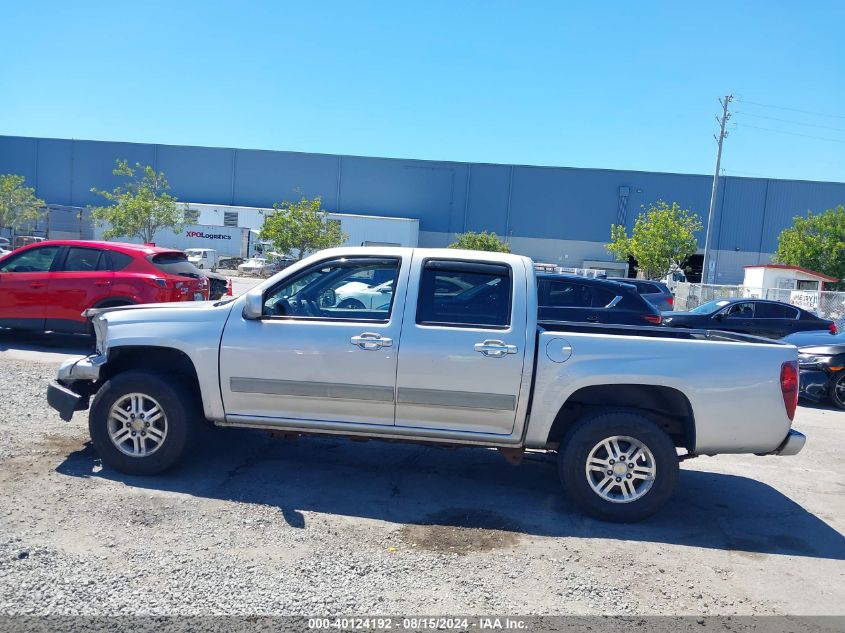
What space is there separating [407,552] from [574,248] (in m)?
55.5

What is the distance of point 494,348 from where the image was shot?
5.06 m

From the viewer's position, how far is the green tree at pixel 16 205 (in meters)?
50.0

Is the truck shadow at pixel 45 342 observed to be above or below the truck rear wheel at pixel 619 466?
below

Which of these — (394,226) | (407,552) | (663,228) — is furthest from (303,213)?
(407,552)

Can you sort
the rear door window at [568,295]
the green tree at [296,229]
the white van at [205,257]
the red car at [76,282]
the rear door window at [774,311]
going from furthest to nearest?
the white van at [205,257], the green tree at [296,229], the rear door window at [774,311], the rear door window at [568,295], the red car at [76,282]

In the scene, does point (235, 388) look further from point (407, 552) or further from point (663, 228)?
point (663, 228)

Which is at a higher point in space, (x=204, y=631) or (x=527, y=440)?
(x=527, y=440)

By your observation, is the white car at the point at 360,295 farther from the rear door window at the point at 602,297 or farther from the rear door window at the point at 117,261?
the rear door window at the point at 117,261

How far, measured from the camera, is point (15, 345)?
11.8m

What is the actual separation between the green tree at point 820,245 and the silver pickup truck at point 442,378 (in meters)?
35.2

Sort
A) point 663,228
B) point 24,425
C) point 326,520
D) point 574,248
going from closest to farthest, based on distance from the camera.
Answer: point 326,520
point 24,425
point 663,228
point 574,248

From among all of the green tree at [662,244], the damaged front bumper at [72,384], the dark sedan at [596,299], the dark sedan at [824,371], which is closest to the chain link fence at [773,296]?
the green tree at [662,244]

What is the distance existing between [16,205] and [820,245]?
51.5m

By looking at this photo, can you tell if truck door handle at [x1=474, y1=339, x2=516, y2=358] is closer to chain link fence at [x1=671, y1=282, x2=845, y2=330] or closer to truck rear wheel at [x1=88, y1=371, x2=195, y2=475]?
truck rear wheel at [x1=88, y1=371, x2=195, y2=475]
